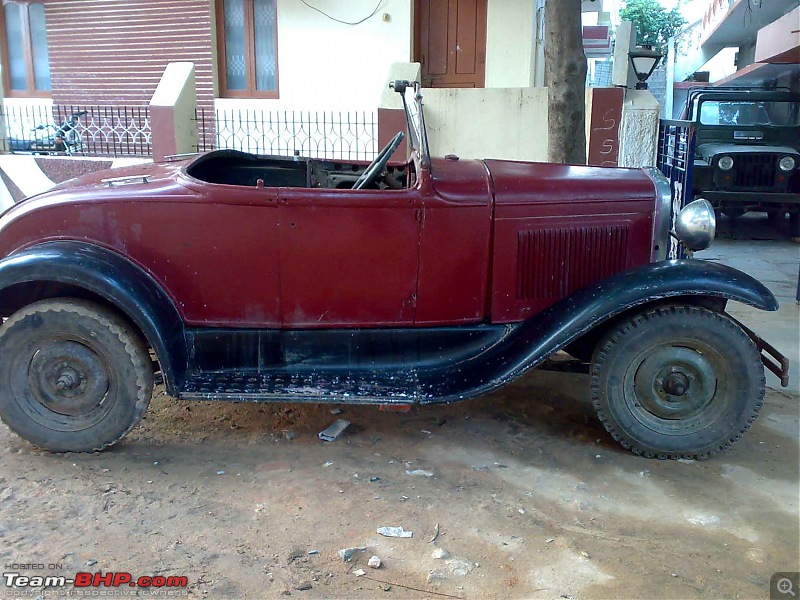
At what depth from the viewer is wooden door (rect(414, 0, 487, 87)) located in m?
11.3

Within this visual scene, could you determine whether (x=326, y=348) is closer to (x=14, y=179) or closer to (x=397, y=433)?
(x=397, y=433)

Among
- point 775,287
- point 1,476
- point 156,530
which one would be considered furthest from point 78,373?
point 775,287

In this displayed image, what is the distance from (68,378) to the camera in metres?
3.45

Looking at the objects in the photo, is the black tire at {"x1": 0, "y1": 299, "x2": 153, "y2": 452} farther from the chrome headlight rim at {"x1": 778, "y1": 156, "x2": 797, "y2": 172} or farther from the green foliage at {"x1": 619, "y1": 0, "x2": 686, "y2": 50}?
the green foliage at {"x1": 619, "y1": 0, "x2": 686, "y2": 50}

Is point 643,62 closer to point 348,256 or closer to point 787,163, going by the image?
point 787,163

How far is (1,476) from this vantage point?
3326 millimetres

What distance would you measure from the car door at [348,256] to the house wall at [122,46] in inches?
375

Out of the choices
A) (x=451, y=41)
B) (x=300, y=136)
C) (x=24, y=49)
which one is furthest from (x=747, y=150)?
(x=24, y=49)

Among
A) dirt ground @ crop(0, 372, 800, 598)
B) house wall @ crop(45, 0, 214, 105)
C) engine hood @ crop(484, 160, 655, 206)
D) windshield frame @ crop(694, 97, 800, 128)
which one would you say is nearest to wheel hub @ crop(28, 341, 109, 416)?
dirt ground @ crop(0, 372, 800, 598)

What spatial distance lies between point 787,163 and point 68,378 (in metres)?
9.44

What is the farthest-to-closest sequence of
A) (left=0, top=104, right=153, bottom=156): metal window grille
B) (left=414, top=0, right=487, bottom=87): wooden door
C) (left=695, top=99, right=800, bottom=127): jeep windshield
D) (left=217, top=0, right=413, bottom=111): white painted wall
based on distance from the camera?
(left=414, top=0, right=487, bottom=87): wooden door, (left=217, top=0, right=413, bottom=111): white painted wall, (left=0, top=104, right=153, bottom=156): metal window grille, (left=695, top=99, right=800, bottom=127): jeep windshield

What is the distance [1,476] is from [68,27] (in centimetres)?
1200

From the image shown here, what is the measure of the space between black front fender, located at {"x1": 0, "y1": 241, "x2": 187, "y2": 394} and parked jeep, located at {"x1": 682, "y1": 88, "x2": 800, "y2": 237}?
26.2 feet

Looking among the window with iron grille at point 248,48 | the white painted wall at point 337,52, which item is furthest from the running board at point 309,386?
the window with iron grille at point 248,48
